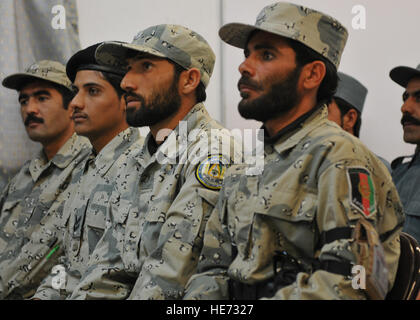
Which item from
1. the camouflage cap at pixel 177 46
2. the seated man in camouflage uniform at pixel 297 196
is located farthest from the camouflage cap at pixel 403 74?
the seated man in camouflage uniform at pixel 297 196

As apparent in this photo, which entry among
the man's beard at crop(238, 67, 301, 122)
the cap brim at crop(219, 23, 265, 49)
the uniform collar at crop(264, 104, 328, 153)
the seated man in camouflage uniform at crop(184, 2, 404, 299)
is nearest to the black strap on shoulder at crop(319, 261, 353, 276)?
the seated man in camouflage uniform at crop(184, 2, 404, 299)

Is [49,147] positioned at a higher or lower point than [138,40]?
lower

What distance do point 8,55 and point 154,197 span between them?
1.84 m

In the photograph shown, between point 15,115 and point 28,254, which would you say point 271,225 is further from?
point 15,115

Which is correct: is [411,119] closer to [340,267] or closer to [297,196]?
[297,196]

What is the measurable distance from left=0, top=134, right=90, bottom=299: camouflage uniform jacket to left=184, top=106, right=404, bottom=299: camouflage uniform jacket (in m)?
1.18

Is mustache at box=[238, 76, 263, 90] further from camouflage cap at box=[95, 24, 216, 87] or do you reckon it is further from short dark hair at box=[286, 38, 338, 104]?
camouflage cap at box=[95, 24, 216, 87]

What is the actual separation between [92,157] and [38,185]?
1.47 feet

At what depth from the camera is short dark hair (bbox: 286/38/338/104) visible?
5.59ft

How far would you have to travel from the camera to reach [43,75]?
10.2 ft

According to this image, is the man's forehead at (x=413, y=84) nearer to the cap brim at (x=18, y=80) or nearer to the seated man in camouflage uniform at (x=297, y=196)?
the seated man in camouflage uniform at (x=297, y=196)

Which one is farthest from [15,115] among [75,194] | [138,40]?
[138,40]

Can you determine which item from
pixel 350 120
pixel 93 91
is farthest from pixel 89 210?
pixel 350 120

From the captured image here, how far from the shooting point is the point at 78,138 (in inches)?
123
